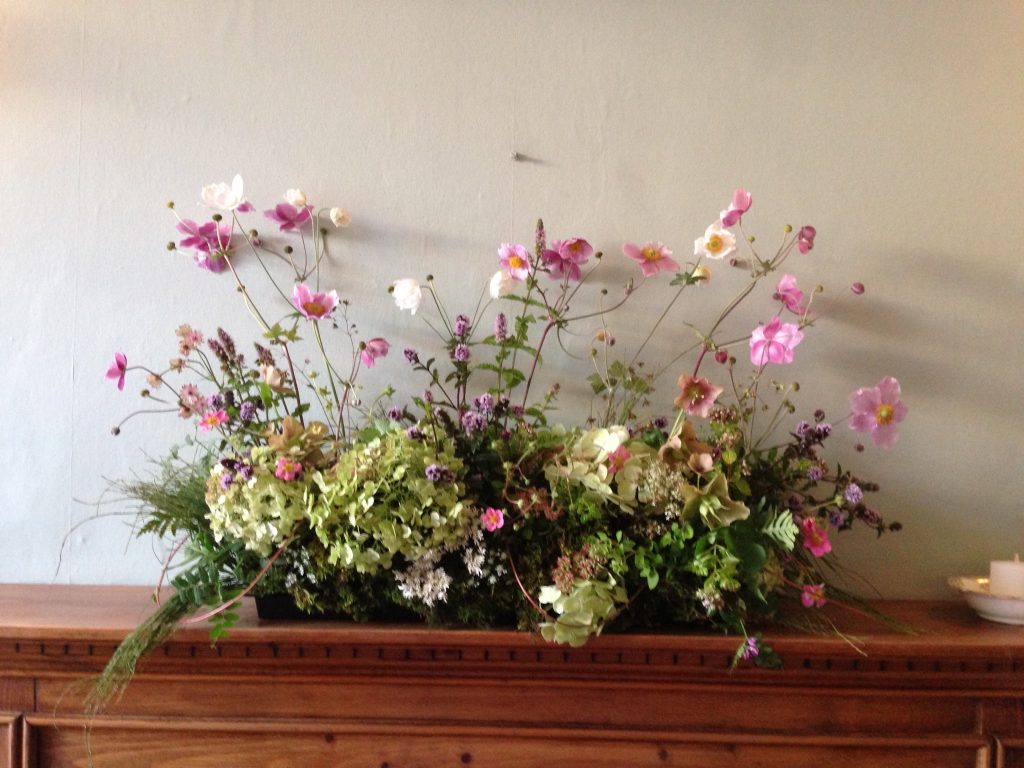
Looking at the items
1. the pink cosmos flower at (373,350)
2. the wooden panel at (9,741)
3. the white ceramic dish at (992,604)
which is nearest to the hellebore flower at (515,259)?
the pink cosmos flower at (373,350)

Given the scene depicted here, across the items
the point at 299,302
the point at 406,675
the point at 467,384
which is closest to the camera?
the point at 406,675

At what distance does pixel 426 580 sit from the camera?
3.82ft

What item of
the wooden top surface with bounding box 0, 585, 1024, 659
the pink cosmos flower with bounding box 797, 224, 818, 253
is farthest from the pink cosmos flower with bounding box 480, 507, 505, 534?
the pink cosmos flower with bounding box 797, 224, 818, 253

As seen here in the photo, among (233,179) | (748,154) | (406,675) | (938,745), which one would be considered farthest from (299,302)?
(938,745)

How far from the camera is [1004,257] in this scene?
153 centimetres

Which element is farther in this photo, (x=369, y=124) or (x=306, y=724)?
(x=369, y=124)

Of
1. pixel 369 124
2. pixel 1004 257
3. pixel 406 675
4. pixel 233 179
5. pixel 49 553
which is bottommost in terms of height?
pixel 406 675

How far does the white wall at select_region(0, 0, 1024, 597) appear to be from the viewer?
1529 mm

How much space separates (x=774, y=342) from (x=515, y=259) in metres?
0.46

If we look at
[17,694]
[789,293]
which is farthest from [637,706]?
[17,694]

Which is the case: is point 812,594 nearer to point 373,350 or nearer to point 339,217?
point 373,350

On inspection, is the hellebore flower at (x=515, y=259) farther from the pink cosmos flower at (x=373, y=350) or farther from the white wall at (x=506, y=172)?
the pink cosmos flower at (x=373, y=350)

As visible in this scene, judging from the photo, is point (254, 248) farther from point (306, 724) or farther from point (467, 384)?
point (306, 724)

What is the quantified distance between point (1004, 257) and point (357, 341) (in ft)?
4.07
